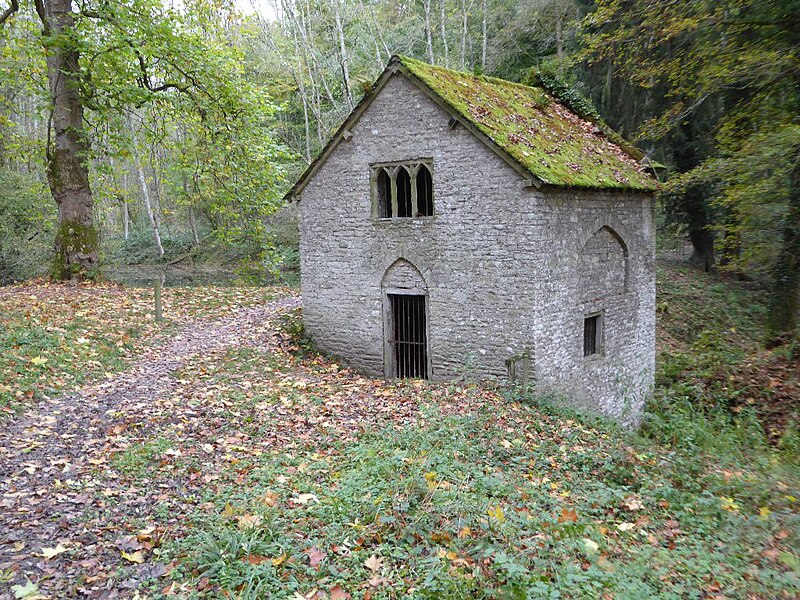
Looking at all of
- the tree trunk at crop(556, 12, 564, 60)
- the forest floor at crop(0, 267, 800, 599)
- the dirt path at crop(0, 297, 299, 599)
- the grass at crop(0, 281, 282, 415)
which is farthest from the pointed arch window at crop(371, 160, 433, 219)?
the tree trunk at crop(556, 12, 564, 60)

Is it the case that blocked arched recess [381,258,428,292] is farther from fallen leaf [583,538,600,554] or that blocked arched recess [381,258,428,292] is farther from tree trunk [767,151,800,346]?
tree trunk [767,151,800,346]

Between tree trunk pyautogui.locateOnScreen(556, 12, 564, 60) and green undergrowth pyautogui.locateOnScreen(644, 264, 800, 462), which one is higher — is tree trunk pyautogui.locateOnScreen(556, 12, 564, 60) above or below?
above

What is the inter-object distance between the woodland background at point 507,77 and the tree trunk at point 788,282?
34 mm

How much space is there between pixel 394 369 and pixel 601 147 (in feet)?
25.4

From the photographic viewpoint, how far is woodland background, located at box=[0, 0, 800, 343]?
13602 millimetres

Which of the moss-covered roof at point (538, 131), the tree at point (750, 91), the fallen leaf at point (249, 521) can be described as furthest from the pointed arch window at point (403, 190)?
the fallen leaf at point (249, 521)

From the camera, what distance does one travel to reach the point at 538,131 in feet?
45.3

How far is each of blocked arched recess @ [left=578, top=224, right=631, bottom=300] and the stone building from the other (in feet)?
0.15

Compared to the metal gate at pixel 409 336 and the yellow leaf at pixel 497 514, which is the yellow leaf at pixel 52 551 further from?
the metal gate at pixel 409 336

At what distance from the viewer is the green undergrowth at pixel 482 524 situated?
A: 541 centimetres

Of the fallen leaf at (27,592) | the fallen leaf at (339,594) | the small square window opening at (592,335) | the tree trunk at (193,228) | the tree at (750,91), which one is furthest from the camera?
the tree trunk at (193,228)

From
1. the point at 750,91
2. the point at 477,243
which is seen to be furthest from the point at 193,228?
the point at 750,91

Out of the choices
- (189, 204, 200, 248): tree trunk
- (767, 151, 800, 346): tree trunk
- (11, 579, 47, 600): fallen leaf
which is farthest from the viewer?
(189, 204, 200, 248): tree trunk

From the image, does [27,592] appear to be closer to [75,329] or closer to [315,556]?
[315,556]
